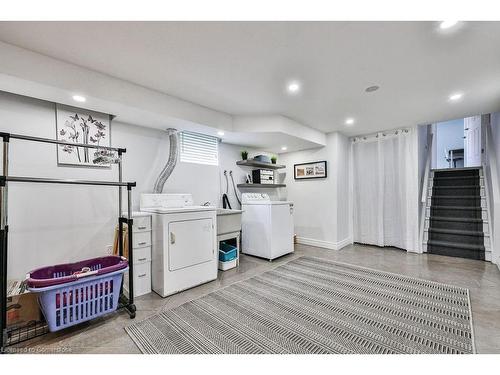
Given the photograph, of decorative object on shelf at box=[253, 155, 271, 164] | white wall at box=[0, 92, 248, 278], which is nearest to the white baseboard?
decorative object on shelf at box=[253, 155, 271, 164]

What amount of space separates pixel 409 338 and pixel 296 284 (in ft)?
3.92

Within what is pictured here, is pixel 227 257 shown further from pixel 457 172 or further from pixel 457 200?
pixel 457 172

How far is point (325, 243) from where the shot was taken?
441 cm

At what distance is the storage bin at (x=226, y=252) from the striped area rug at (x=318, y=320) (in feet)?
1.83

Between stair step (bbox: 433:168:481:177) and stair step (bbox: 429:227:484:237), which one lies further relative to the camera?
stair step (bbox: 433:168:481:177)

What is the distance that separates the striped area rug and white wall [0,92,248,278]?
4.48 feet

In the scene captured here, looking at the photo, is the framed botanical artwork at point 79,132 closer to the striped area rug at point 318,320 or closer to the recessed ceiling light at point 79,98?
the recessed ceiling light at point 79,98

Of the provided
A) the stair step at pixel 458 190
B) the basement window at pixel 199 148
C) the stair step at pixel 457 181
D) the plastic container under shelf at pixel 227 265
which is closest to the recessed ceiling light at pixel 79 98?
the basement window at pixel 199 148

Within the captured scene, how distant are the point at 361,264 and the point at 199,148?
315 centimetres

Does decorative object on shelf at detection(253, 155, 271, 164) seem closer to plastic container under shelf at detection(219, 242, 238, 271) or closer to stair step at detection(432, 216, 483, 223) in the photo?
plastic container under shelf at detection(219, 242, 238, 271)

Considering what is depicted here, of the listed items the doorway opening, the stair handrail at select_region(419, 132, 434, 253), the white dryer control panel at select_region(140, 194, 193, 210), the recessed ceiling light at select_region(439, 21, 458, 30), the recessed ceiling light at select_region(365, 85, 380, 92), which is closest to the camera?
the recessed ceiling light at select_region(439, 21, 458, 30)

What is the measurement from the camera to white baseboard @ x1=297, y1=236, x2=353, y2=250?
14.0 feet

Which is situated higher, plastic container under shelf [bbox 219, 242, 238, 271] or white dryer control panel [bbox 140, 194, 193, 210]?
white dryer control panel [bbox 140, 194, 193, 210]

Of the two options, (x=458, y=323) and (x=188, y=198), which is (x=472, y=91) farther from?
(x=188, y=198)
